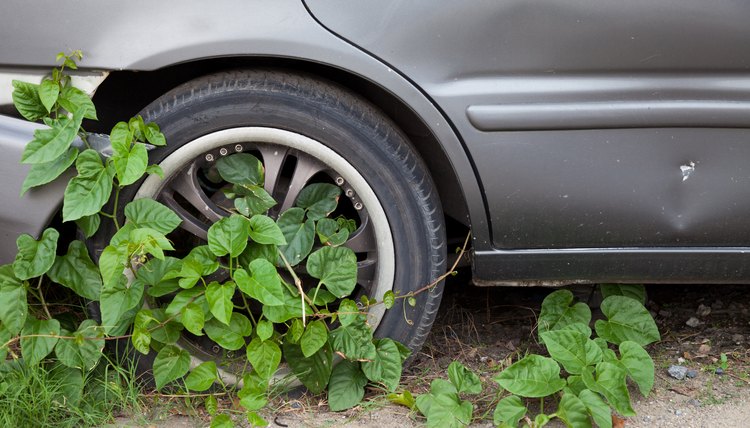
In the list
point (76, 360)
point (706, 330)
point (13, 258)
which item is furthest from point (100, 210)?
point (706, 330)

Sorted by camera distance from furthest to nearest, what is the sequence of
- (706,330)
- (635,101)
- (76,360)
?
(706,330), (76,360), (635,101)

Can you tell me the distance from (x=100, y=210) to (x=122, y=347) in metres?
0.43

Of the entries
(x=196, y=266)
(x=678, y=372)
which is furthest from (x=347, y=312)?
(x=678, y=372)

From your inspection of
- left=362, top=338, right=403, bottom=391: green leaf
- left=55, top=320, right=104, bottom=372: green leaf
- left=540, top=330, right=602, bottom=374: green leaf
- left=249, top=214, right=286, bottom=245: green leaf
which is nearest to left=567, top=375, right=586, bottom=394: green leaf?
left=540, top=330, right=602, bottom=374: green leaf

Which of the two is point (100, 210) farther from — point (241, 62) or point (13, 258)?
point (241, 62)

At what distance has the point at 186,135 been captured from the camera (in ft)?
6.99

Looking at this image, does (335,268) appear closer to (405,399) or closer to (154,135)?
(405,399)

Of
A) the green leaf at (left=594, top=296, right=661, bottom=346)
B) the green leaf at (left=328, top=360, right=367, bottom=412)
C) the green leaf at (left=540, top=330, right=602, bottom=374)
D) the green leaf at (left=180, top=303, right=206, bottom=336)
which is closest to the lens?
the green leaf at (left=180, top=303, right=206, bottom=336)

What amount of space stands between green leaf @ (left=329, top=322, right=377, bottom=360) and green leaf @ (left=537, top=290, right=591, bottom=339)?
543 mm

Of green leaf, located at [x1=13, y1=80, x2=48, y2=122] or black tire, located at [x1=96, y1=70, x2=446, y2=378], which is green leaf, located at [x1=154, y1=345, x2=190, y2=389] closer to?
black tire, located at [x1=96, y1=70, x2=446, y2=378]

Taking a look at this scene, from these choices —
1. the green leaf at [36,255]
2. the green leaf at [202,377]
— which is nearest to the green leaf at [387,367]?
the green leaf at [202,377]

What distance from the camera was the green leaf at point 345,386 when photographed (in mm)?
2299

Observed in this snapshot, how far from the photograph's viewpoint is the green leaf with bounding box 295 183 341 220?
2.25 metres

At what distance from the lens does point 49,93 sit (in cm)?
200
